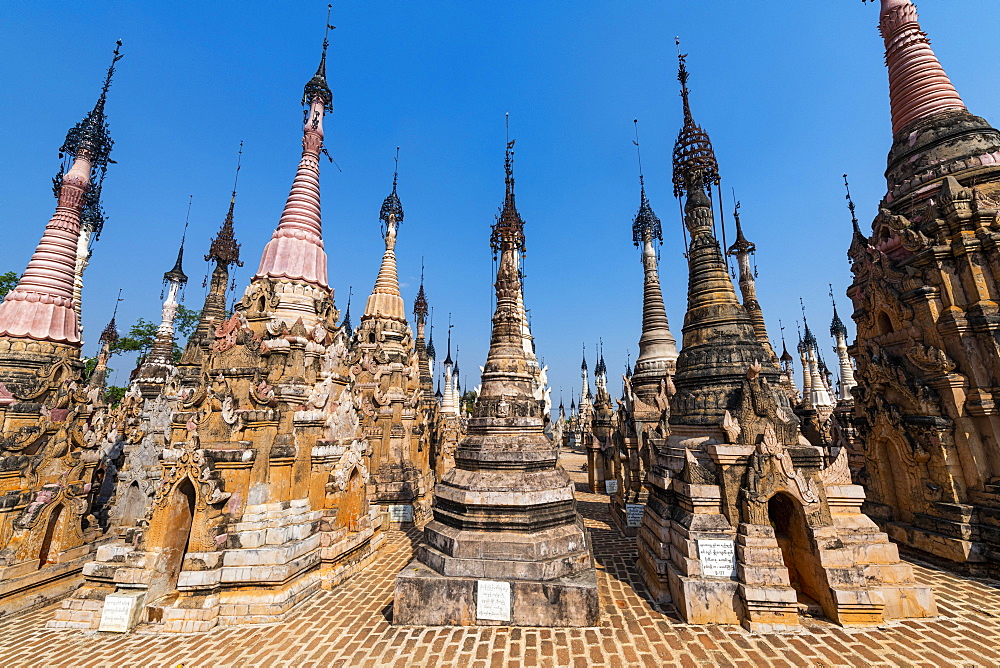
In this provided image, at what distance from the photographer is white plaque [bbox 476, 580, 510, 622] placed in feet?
21.5

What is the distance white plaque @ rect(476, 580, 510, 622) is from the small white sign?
26.9ft

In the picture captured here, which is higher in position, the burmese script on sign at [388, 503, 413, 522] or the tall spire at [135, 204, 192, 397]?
the tall spire at [135, 204, 192, 397]

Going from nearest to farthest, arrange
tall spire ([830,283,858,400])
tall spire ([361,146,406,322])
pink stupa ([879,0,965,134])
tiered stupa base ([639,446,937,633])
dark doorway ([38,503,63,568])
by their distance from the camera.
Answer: tiered stupa base ([639,446,937,633]), dark doorway ([38,503,63,568]), pink stupa ([879,0,965,134]), tall spire ([361,146,406,322]), tall spire ([830,283,858,400])

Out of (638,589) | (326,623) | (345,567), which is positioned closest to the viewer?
(326,623)

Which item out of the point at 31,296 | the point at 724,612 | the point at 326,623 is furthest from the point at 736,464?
the point at 31,296

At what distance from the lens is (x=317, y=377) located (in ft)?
32.9

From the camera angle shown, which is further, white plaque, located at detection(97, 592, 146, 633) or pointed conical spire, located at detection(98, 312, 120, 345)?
pointed conical spire, located at detection(98, 312, 120, 345)

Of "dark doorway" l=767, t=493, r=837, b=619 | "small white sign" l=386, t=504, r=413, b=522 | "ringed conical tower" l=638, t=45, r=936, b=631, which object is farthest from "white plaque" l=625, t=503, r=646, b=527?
"small white sign" l=386, t=504, r=413, b=522

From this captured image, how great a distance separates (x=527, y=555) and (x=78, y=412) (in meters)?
11.7

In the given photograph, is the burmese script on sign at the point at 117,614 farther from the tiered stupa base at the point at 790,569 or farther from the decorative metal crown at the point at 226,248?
the decorative metal crown at the point at 226,248

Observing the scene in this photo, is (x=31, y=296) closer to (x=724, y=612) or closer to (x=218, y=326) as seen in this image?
(x=218, y=326)

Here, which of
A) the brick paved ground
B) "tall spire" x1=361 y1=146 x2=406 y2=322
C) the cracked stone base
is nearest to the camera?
the brick paved ground

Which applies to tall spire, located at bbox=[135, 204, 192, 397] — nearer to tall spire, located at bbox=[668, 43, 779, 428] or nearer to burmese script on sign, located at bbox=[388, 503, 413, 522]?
burmese script on sign, located at bbox=[388, 503, 413, 522]

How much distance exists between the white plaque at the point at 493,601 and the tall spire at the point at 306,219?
832cm
